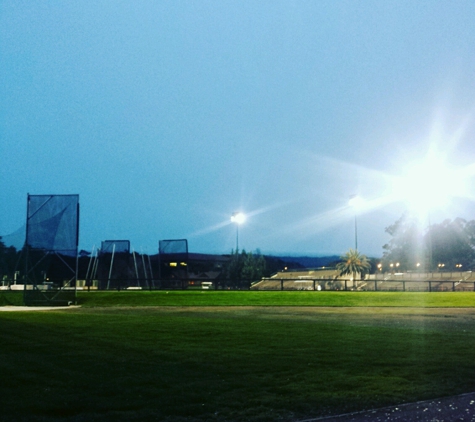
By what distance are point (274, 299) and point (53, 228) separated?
10490mm

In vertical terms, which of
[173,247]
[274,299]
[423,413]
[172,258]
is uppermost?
A: [173,247]

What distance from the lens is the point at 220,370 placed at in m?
7.46

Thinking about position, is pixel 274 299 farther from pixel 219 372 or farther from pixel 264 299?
pixel 219 372

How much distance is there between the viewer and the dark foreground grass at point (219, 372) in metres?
5.55

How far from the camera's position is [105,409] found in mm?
5477

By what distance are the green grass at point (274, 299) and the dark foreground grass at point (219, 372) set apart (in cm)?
1457

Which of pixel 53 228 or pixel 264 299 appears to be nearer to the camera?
pixel 53 228

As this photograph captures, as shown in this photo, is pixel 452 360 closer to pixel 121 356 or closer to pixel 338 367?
pixel 338 367

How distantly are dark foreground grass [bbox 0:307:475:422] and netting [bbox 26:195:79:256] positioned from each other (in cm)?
1450

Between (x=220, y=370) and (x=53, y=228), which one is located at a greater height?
(x=53, y=228)

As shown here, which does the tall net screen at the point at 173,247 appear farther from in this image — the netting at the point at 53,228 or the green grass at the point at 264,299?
the netting at the point at 53,228

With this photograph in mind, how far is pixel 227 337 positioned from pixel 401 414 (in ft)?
19.7

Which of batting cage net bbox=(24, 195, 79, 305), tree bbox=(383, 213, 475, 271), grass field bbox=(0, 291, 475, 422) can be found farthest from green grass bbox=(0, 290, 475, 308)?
tree bbox=(383, 213, 475, 271)

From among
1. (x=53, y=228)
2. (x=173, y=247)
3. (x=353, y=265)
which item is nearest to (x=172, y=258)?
(x=173, y=247)
